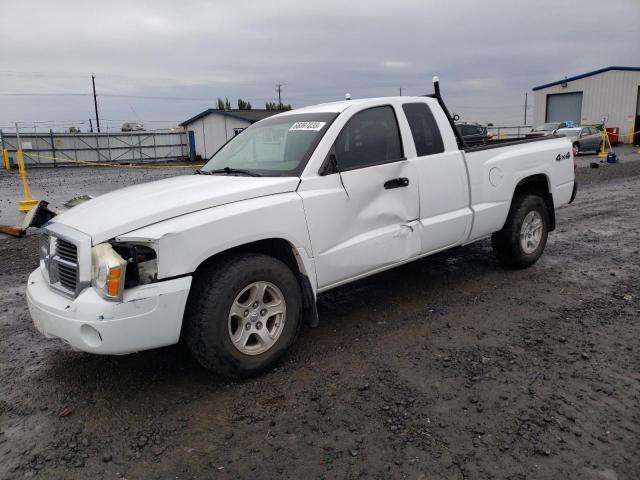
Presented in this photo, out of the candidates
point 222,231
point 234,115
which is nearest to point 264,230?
point 222,231

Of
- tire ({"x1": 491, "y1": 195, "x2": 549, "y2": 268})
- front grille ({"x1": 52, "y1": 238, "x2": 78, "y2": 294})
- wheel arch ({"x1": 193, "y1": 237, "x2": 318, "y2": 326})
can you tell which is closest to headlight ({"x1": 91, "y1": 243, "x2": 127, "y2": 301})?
front grille ({"x1": 52, "y1": 238, "x2": 78, "y2": 294})

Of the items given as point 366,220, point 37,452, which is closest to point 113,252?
point 37,452

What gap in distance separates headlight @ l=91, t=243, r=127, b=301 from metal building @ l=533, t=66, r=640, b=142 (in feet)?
128

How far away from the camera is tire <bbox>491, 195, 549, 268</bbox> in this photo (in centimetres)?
566

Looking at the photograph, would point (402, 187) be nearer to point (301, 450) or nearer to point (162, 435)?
point (301, 450)

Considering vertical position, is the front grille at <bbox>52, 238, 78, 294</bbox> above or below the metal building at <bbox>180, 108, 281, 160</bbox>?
below

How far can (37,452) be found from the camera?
292 centimetres

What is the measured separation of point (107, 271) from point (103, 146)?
39.2 metres

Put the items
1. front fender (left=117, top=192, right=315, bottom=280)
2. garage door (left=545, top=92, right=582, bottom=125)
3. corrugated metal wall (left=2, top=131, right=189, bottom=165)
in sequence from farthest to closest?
garage door (left=545, top=92, right=582, bottom=125) < corrugated metal wall (left=2, top=131, right=189, bottom=165) < front fender (left=117, top=192, right=315, bottom=280)

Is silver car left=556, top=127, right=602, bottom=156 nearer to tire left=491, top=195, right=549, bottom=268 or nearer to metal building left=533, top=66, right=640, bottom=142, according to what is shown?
metal building left=533, top=66, right=640, bottom=142

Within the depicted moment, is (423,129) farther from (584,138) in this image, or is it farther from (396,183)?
(584,138)

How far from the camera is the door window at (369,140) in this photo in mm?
4172

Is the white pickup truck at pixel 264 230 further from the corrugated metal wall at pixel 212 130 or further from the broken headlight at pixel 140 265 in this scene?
the corrugated metal wall at pixel 212 130

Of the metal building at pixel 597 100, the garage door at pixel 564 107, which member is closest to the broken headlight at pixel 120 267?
the metal building at pixel 597 100
